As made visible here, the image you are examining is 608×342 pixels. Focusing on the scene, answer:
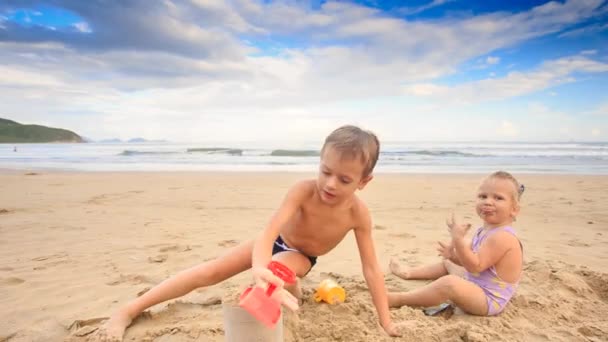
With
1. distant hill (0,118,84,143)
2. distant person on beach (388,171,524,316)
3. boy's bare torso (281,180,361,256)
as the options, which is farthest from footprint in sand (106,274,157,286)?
distant hill (0,118,84,143)

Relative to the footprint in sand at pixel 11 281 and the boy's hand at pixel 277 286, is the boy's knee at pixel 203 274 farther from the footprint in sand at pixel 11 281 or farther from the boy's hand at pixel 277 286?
the footprint in sand at pixel 11 281

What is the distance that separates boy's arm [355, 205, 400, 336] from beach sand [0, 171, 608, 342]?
0.09m

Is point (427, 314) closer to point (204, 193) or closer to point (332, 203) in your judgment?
point (332, 203)

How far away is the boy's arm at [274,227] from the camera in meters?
2.08

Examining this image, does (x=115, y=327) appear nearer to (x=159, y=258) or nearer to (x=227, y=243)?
(x=159, y=258)

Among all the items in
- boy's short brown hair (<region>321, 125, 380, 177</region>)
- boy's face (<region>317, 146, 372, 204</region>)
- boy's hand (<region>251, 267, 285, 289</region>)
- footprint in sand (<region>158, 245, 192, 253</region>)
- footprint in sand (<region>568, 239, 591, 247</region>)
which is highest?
boy's short brown hair (<region>321, 125, 380, 177</region>)

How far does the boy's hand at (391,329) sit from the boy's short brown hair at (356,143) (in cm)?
98

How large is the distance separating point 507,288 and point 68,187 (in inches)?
364

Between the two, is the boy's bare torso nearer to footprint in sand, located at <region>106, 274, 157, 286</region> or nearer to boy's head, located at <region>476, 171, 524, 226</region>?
boy's head, located at <region>476, 171, 524, 226</region>

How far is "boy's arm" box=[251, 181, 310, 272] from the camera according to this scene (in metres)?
2.08

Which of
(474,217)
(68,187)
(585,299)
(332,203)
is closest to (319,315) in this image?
(332,203)

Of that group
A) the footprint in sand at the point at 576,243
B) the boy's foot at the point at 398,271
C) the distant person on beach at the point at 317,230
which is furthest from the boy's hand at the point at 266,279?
the footprint in sand at the point at 576,243

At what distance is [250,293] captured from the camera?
1.54 metres

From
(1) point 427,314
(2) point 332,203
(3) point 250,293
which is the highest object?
(2) point 332,203
